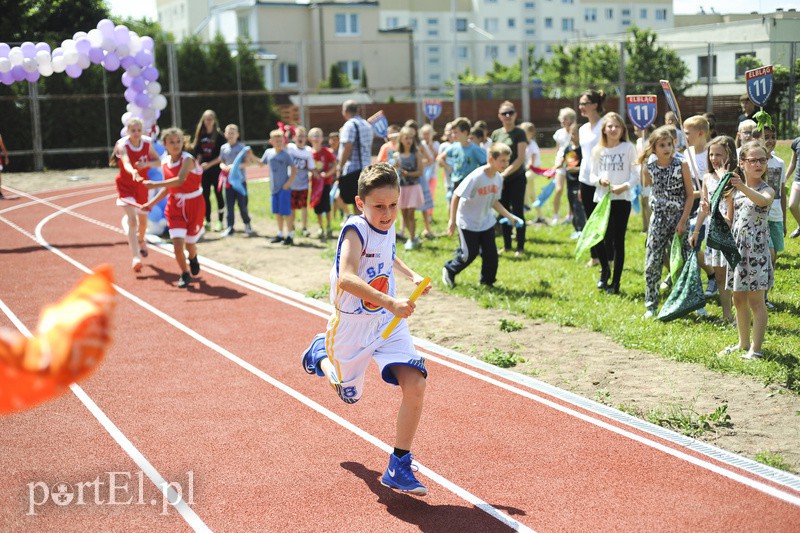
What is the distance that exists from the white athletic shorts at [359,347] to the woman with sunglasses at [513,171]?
8059mm

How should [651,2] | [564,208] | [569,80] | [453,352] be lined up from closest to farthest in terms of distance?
[453,352]
[564,208]
[569,80]
[651,2]

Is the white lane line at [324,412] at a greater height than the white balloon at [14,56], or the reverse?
the white balloon at [14,56]

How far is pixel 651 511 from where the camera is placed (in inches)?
200

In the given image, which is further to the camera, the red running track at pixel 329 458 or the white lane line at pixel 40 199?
the white lane line at pixel 40 199

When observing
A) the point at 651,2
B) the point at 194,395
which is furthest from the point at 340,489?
the point at 651,2

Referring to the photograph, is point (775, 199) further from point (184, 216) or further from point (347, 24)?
point (347, 24)

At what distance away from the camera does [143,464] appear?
5.94 meters

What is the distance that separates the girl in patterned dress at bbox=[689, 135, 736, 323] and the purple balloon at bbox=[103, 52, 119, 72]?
1253 centimetres

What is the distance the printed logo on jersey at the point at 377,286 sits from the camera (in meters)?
5.45

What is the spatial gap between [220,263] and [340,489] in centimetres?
934

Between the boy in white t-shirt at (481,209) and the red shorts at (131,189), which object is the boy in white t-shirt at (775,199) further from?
the red shorts at (131,189)

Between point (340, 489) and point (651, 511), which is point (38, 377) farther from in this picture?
point (651, 511)

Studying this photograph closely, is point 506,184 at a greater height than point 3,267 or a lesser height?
greater

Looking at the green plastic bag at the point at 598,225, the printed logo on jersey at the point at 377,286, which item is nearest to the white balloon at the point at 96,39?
the green plastic bag at the point at 598,225
